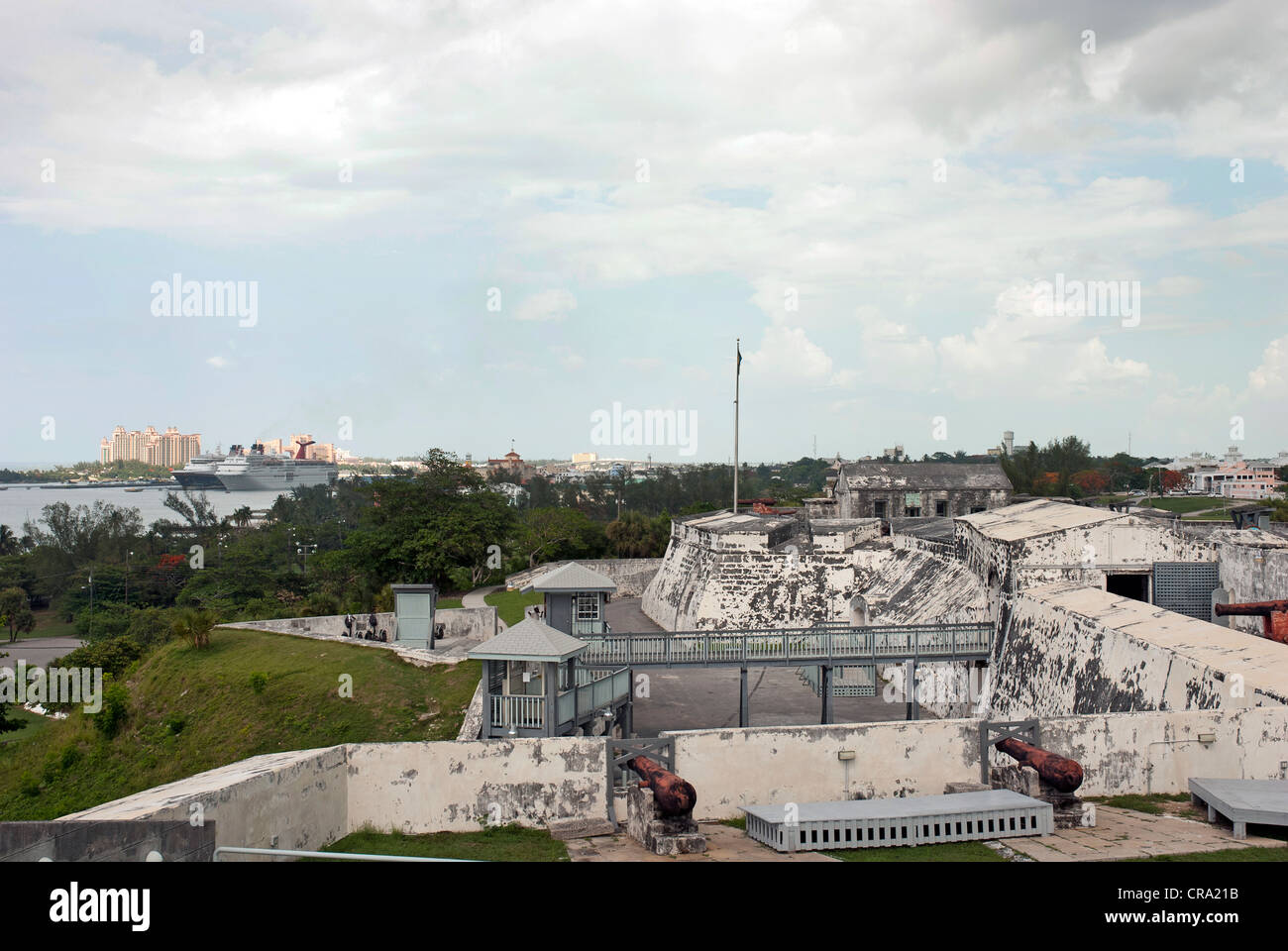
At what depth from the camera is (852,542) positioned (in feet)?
115

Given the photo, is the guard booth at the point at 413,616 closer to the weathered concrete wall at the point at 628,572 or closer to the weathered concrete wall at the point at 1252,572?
the weathered concrete wall at the point at 628,572

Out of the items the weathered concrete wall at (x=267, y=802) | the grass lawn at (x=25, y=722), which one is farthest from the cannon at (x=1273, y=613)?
the grass lawn at (x=25, y=722)

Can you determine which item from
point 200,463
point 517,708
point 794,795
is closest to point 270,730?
point 517,708

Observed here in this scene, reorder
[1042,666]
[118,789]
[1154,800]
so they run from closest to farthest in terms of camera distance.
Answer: [1154,800], [1042,666], [118,789]

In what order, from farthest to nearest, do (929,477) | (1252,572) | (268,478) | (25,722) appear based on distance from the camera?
(268,478) < (929,477) < (25,722) < (1252,572)

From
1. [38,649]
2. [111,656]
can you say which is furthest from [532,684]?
[38,649]

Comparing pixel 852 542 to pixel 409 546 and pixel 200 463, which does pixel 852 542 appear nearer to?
pixel 409 546

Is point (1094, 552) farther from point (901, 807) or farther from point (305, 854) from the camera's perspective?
point (305, 854)

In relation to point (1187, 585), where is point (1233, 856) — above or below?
below

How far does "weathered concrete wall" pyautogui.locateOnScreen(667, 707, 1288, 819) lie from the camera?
44.1 feet

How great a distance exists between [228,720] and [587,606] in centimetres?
886

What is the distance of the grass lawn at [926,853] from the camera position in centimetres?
1051

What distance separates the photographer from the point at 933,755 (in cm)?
1386

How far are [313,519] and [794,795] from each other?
4216 inches
